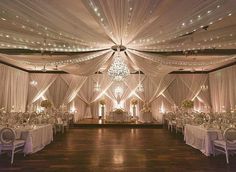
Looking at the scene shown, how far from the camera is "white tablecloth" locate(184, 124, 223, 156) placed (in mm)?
4305

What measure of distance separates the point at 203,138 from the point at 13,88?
29.5 ft

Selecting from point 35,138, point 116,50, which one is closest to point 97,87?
point 116,50

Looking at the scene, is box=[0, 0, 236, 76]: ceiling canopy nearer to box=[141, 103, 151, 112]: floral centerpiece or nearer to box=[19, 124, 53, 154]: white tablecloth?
box=[19, 124, 53, 154]: white tablecloth

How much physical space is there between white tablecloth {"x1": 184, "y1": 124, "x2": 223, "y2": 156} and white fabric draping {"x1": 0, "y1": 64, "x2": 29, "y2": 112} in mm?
8161

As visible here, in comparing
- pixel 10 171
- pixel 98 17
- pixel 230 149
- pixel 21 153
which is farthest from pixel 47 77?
pixel 230 149

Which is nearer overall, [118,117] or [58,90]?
[118,117]

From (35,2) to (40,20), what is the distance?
554 mm

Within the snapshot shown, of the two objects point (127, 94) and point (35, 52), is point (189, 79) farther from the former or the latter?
point (35, 52)

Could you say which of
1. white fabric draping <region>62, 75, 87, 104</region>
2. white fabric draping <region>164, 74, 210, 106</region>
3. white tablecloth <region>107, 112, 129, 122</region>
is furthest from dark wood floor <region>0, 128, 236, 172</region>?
white fabric draping <region>164, 74, 210, 106</region>

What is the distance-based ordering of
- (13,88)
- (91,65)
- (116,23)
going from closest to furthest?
(116,23)
(91,65)
(13,88)

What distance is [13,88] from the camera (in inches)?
374

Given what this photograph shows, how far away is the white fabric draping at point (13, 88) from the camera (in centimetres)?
876

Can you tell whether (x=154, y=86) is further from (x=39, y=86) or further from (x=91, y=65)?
(x=39, y=86)

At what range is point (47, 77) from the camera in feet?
36.9
